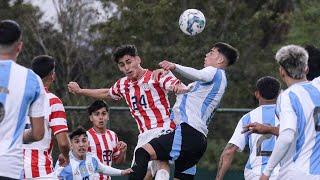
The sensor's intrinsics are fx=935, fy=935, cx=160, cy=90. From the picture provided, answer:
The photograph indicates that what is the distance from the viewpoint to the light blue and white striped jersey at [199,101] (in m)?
10.7

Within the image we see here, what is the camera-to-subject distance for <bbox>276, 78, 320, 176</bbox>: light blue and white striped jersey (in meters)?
7.62

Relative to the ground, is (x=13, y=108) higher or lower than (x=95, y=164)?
higher

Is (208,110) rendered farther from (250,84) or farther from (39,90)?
(250,84)

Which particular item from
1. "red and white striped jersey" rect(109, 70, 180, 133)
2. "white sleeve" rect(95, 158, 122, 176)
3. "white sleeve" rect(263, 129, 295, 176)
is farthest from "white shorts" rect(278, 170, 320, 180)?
"white sleeve" rect(95, 158, 122, 176)

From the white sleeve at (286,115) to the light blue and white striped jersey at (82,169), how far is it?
4.65 m

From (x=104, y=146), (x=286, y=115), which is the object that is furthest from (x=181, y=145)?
(x=286, y=115)

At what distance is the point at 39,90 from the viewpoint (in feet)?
23.9

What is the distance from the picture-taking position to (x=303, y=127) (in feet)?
25.1

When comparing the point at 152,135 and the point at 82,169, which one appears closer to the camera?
the point at 152,135

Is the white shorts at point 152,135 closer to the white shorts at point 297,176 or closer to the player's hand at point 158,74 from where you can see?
the player's hand at point 158,74

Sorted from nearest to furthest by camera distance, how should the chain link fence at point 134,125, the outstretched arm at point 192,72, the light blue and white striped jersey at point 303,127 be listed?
the light blue and white striped jersey at point 303,127 < the outstretched arm at point 192,72 < the chain link fence at point 134,125

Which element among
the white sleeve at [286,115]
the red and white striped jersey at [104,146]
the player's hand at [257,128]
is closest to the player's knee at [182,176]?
the red and white striped jersey at [104,146]

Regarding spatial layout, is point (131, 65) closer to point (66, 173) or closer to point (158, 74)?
point (158, 74)

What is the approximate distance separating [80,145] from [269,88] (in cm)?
317
